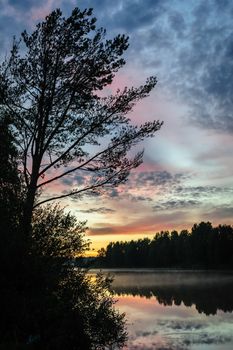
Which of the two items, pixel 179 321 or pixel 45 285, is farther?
pixel 179 321

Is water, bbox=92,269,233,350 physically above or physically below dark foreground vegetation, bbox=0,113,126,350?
below

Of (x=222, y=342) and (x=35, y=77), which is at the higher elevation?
(x=35, y=77)

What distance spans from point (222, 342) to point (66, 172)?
48.8 ft

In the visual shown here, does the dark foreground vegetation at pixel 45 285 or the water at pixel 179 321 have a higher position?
the dark foreground vegetation at pixel 45 285

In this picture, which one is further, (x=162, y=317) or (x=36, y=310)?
(x=162, y=317)

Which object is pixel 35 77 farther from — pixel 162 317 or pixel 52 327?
pixel 162 317

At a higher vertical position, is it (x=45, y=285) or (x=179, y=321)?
(x=45, y=285)

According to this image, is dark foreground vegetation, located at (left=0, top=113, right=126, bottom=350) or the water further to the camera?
the water

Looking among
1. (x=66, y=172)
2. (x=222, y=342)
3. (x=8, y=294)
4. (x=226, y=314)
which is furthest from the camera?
(x=226, y=314)

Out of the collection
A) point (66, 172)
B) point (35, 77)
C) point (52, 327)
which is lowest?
→ point (52, 327)

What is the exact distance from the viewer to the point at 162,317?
136ft

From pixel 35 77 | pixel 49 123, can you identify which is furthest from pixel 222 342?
pixel 35 77

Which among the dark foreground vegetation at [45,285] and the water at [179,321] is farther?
the water at [179,321]

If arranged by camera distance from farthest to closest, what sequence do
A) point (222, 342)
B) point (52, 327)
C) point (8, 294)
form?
point (222, 342), point (52, 327), point (8, 294)
